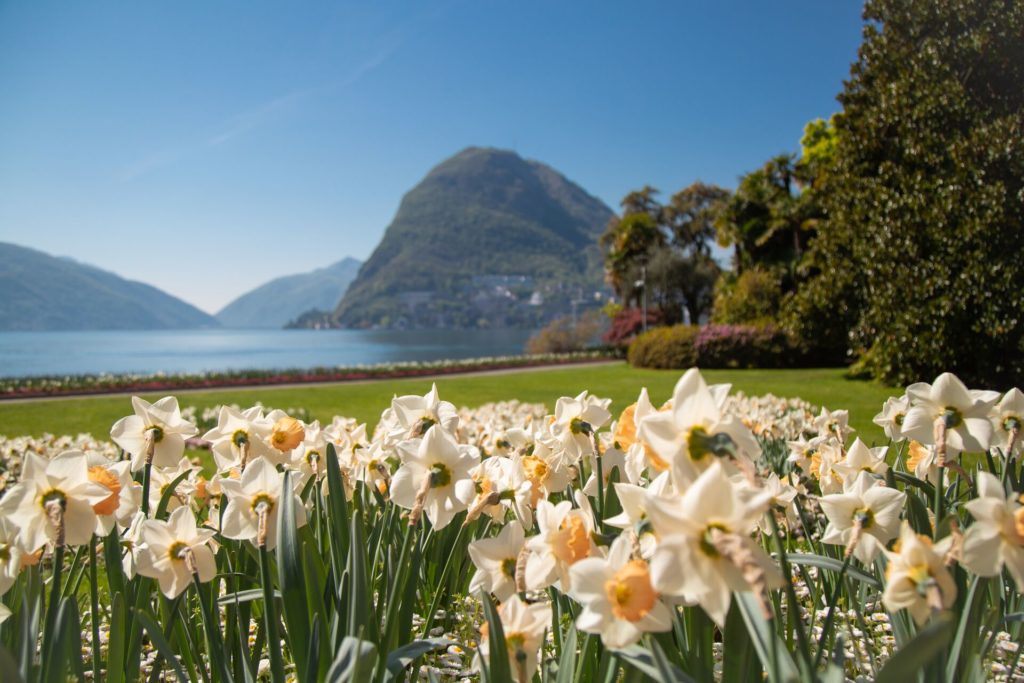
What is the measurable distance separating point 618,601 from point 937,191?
12196mm

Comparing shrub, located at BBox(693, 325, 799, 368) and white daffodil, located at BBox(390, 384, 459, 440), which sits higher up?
white daffodil, located at BBox(390, 384, 459, 440)

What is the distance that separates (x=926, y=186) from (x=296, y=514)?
12.4 m

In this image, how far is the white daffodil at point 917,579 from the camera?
0.93m

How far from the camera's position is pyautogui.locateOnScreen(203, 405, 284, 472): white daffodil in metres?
1.77

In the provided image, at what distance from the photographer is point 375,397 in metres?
14.6

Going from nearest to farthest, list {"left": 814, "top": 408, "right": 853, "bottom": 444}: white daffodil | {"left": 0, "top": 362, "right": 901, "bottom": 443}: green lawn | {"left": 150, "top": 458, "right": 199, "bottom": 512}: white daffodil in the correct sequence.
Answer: {"left": 150, "top": 458, "right": 199, "bottom": 512}: white daffodil < {"left": 814, "top": 408, "right": 853, "bottom": 444}: white daffodil < {"left": 0, "top": 362, "right": 901, "bottom": 443}: green lawn

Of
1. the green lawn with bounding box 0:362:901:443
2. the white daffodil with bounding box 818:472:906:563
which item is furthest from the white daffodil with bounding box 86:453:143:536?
the green lawn with bounding box 0:362:901:443

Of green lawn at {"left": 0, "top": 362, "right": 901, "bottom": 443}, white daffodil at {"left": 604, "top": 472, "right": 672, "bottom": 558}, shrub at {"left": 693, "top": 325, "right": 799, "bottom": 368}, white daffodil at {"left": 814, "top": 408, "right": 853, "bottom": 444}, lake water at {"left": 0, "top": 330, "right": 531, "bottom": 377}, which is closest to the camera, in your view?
white daffodil at {"left": 604, "top": 472, "right": 672, "bottom": 558}

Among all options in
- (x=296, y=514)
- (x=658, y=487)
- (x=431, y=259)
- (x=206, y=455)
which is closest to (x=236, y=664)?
(x=296, y=514)

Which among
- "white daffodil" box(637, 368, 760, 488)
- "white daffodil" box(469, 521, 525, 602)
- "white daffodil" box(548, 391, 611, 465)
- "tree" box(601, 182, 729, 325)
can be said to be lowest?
"white daffodil" box(469, 521, 525, 602)

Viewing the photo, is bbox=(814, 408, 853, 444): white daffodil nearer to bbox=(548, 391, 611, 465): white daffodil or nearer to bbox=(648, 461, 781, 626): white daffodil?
bbox=(548, 391, 611, 465): white daffodil

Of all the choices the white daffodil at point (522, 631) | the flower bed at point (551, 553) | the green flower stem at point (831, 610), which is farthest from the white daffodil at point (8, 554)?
the green flower stem at point (831, 610)

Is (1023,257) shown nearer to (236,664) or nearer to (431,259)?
(236,664)

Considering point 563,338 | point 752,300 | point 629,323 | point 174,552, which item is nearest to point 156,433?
point 174,552
